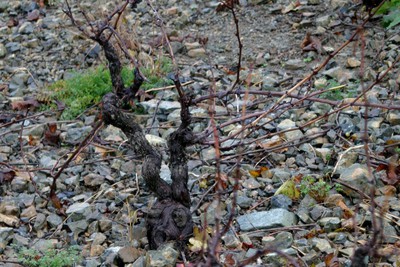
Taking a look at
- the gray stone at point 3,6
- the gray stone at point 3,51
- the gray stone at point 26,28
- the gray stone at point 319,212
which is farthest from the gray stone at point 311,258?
the gray stone at point 3,6

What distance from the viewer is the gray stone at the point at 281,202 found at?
369cm

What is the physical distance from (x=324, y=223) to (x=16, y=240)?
162 centimetres

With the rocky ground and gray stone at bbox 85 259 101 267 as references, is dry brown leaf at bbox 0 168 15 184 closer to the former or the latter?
the rocky ground

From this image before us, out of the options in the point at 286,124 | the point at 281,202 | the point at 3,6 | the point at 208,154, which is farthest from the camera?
the point at 3,6

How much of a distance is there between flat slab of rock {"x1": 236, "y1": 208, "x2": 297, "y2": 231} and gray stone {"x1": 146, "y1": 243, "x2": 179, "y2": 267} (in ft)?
1.58

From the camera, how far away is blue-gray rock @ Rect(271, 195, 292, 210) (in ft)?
12.1

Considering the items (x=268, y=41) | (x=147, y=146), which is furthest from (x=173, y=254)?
(x=268, y=41)

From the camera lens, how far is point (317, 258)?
3.25 m

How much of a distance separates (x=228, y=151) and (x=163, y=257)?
1166 mm

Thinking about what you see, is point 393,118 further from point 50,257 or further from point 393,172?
point 50,257

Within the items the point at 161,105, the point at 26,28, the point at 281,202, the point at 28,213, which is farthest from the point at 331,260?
the point at 26,28

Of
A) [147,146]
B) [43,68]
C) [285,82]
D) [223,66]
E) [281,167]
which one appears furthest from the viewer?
[43,68]

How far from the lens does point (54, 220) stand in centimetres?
385

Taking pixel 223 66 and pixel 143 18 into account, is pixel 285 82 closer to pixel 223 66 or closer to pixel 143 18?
pixel 223 66
